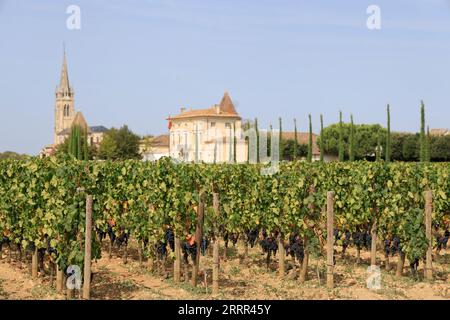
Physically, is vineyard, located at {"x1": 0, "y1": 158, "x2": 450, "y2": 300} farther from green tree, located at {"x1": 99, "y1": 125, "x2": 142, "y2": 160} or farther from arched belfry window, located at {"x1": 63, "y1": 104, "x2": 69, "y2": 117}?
arched belfry window, located at {"x1": 63, "y1": 104, "x2": 69, "y2": 117}

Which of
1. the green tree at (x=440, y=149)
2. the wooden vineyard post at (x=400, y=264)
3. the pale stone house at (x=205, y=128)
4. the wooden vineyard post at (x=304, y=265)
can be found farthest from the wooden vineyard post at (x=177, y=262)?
the pale stone house at (x=205, y=128)

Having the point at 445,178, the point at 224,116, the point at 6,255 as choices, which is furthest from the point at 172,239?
the point at 224,116

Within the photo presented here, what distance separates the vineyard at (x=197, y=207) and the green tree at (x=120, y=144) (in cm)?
6483

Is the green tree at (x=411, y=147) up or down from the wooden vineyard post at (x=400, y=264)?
up

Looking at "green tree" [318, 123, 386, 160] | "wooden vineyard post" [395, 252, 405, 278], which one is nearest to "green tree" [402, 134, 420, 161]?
"green tree" [318, 123, 386, 160]

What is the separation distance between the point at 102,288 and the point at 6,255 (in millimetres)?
5235

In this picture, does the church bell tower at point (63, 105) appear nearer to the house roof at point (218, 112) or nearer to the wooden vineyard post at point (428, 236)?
the house roof at point (218, 112)

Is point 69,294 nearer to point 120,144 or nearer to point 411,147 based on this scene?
point 411,147

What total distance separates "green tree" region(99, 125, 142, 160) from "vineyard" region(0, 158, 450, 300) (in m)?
64.8

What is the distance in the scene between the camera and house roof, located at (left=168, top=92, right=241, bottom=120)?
318 ft

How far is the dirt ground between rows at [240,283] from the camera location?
10.1 m
